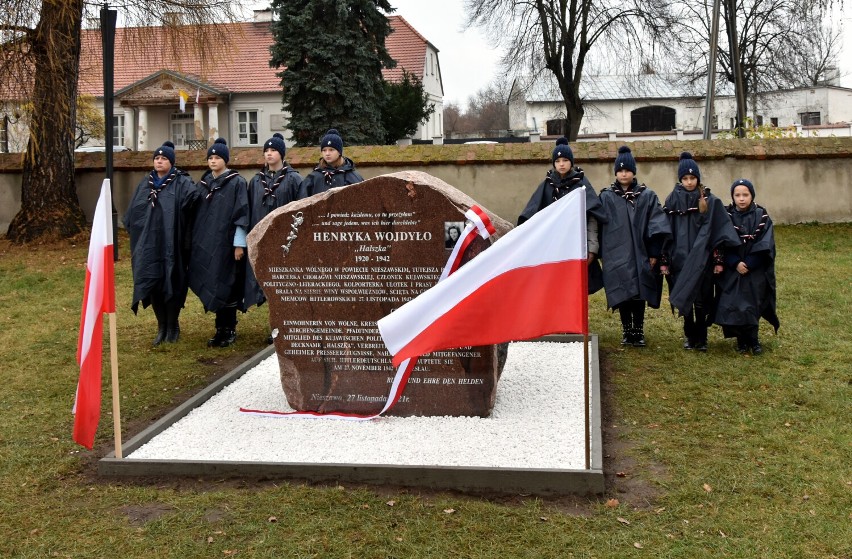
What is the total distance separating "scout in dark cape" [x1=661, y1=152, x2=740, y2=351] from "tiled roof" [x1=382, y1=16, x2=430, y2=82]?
35.1 m

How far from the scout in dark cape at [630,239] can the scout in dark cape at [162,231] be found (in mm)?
4014

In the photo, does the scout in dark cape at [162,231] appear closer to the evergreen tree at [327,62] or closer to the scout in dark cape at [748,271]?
the scout in dark cape at [748,271]

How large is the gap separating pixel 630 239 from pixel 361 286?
3049 millimetres

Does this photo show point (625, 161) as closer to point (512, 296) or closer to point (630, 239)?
point (630, 239)

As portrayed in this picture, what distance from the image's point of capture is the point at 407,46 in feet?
146

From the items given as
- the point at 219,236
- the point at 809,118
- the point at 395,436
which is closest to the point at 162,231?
the point at 219,236

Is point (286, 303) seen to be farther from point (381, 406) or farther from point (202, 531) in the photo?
point (202, 531)

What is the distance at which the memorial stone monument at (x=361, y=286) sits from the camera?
6.39 m

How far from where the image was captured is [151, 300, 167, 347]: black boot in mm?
9289

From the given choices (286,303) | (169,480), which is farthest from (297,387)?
(169,480)

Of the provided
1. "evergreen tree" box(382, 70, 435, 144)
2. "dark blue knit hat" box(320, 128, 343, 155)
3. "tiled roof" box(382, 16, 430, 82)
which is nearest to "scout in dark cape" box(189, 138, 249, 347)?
"dark blue knit hat" box(320, 128, 343, 155)

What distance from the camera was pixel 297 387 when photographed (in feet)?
22.1

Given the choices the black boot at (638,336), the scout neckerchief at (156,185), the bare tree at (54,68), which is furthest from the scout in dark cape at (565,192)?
the bare tree at (54,68)

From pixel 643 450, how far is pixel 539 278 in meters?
1.56
